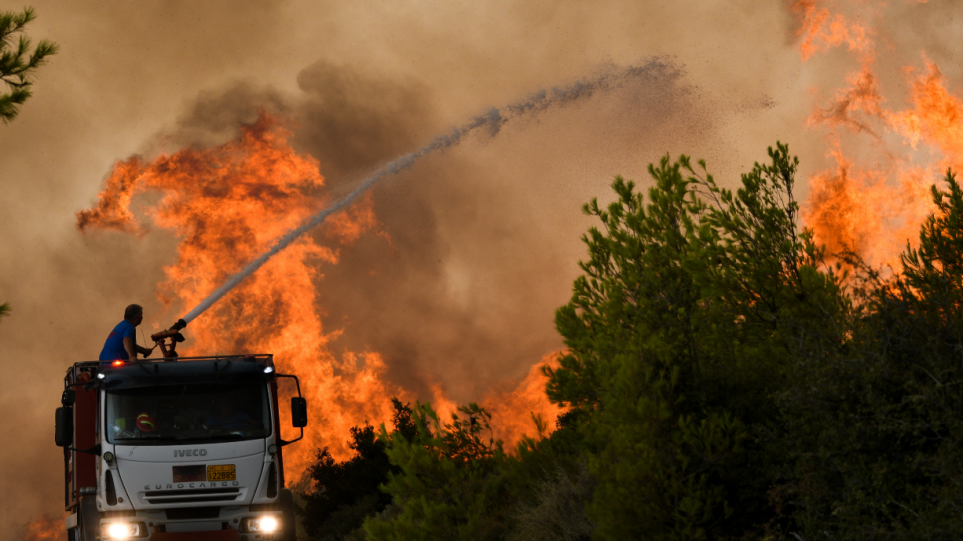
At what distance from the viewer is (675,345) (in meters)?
12.0

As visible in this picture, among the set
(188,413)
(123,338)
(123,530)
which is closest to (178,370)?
(188,413)

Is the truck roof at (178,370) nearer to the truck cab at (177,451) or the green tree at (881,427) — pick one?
the truck cab at (177,451)

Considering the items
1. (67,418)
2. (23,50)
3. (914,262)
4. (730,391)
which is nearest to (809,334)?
(730,391)

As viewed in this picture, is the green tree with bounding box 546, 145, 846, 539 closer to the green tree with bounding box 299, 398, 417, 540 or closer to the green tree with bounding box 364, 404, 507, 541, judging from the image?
the green tree with bounding box 364, 404, 507, 541

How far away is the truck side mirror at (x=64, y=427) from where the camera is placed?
39.4 ft

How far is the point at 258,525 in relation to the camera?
12242mm

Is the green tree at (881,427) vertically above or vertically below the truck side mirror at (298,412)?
below

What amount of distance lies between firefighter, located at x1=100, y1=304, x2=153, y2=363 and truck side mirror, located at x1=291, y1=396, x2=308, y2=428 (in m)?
2.66

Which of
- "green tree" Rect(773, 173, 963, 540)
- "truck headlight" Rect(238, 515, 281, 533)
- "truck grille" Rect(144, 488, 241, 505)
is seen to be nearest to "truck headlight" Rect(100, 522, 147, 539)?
"truck grille" Rect(144, 488, 241, 505)

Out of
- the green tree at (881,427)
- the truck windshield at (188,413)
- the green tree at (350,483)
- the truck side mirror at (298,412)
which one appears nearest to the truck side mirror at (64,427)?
the truck windshield at (188,413)

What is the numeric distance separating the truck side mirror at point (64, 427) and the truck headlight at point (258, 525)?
8.77 ft

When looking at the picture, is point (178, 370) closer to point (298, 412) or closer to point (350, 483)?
point (298, 412)

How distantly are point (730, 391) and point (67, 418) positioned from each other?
366 inches

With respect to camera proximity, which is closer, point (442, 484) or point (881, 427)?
point (881, 427)
